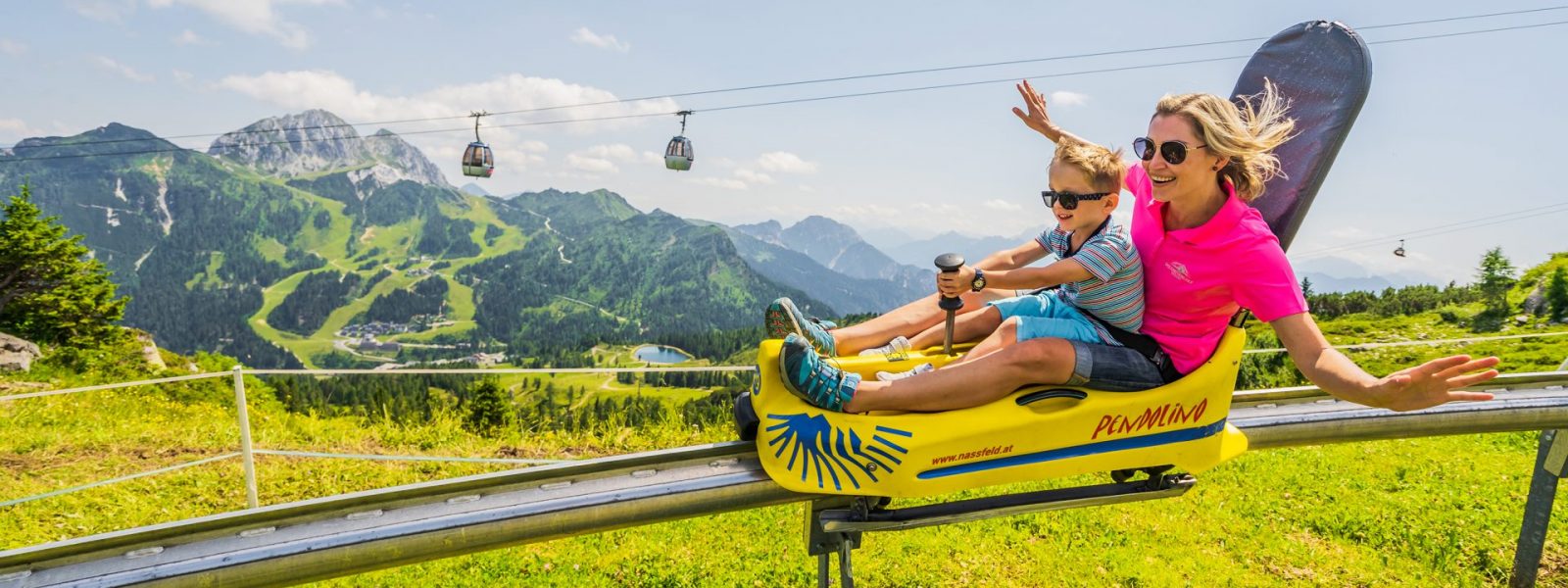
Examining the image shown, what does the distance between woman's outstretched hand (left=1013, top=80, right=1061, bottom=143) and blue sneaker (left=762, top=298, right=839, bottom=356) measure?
1559mm

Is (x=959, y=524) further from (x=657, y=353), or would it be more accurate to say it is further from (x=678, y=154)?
(x=657, y=353)

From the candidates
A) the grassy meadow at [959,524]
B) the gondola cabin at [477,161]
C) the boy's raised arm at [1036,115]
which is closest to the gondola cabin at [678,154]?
the gondola cabin at [477,161]

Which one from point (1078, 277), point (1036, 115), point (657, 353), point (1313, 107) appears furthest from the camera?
point (657, 353)

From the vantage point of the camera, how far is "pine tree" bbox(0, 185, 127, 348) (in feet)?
107

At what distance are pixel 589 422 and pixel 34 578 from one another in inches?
208

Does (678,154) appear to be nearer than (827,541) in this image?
No

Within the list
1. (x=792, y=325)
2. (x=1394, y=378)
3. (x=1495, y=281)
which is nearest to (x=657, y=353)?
(x=1495, y=281)

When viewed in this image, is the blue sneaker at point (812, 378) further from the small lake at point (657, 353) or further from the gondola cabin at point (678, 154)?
the small lake at point (657, 353)

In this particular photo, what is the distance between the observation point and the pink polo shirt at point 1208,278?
2443mm

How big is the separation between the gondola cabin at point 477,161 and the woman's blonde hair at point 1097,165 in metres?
25.1

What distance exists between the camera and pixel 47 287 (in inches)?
1328

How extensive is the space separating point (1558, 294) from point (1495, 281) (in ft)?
15.5

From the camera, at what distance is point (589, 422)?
23.8 feet

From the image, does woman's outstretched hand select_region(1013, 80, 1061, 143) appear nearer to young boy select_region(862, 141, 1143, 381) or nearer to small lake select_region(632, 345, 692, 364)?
young boy select_region(862, 141, 1143, 381)
